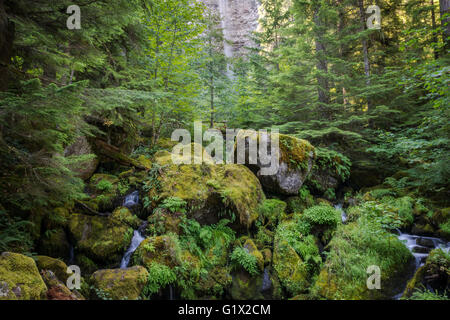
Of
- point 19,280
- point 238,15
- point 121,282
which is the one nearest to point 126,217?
point 121,282

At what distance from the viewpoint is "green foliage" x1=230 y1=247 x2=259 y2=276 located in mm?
5551

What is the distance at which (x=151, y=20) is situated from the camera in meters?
8.74

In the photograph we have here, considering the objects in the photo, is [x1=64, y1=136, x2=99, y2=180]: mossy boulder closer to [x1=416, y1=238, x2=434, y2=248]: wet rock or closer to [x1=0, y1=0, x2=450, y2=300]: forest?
[x1=0, y1=0, x2=450, y2=300]: forest

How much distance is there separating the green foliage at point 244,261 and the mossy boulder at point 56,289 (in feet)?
11.6

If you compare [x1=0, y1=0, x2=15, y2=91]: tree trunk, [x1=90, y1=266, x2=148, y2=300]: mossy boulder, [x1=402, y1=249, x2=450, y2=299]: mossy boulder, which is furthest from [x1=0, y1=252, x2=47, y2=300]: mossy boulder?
[x1=402, y1=249, x2=450, y2=299]: mossy boulder

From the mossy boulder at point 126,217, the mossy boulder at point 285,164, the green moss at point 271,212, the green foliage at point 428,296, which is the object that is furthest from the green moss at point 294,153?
the mossy boulder at point 126,217

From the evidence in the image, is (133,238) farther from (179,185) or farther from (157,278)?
(179,185)

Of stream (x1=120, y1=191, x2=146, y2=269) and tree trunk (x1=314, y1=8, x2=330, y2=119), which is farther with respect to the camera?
tree trunk (x1=314, y1=8, x2=330, y2=119)

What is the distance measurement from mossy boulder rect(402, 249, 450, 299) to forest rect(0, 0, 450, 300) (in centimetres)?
2

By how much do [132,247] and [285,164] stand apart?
5933 mm

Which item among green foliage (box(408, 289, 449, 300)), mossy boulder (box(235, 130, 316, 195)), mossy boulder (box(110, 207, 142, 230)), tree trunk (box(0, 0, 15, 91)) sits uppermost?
tree trunk (box(0, 0, 15, 91))

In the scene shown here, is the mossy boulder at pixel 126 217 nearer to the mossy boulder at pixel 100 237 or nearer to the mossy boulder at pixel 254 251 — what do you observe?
the mossy boulder at pixel 100 237

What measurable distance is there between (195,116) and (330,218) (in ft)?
28.9

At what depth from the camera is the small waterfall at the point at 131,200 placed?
6.43 meters
